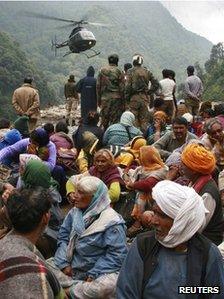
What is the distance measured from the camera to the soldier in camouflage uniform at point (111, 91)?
9711 mm

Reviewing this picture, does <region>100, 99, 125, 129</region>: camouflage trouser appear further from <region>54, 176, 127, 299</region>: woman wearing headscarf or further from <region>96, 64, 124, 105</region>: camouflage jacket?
<region>54, 176, 127, 299</region>: woman wearing headscarf

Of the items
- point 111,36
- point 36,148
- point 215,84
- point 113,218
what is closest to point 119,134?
point 36,148

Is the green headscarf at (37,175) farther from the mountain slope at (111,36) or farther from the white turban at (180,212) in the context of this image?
the mountain slope at (111,36)

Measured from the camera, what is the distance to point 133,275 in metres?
2.59

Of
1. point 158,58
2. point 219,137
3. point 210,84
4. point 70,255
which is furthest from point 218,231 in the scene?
point 158,58

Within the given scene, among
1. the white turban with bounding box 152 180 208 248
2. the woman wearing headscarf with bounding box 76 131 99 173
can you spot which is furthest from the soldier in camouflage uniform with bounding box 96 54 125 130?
the white turban with bounding box 152 180 208 248

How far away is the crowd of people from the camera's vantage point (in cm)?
252

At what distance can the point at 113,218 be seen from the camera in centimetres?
394

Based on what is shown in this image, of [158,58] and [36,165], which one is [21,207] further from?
[158,58]

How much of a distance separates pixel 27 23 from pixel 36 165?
12966cm

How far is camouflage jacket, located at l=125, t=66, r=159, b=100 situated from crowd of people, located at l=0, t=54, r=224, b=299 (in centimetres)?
159

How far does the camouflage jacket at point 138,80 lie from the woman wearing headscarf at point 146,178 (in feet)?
14.0

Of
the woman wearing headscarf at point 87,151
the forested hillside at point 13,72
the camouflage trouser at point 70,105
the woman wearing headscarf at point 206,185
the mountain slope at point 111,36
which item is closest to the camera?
the woman wearing headscarf at point 206,185

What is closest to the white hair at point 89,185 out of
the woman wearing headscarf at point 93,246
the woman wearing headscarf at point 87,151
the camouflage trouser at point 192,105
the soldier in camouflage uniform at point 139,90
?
the woman wearing headscarf at point 93,246
